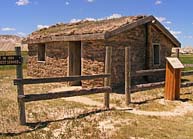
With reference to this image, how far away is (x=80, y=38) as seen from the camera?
588 inches

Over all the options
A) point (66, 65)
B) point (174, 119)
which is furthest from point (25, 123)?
point (66, 65)

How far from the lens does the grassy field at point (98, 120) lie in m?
7.33

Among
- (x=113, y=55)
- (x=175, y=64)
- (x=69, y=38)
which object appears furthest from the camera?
(x=69, y=38)

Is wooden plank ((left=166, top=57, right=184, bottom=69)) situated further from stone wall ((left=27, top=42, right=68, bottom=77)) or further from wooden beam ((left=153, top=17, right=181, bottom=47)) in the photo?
stone wall ((left=27, top=42, right=68, bottom=77))

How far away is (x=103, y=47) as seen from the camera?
14102 millimetres

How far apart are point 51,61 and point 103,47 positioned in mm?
4856

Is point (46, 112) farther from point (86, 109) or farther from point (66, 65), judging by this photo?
point (66, 65)

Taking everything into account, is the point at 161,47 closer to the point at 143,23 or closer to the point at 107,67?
the point at 143,23

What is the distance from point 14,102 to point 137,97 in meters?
4.86

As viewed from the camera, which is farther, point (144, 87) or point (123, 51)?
point (123, 51)

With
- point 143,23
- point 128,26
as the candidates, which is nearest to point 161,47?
point 143,23

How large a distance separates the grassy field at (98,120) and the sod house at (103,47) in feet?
9.67

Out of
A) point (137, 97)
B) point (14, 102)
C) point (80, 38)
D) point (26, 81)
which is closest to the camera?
point (26, 81)

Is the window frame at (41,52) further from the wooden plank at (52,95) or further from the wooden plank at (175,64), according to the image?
the wooden plank at (52,95)
